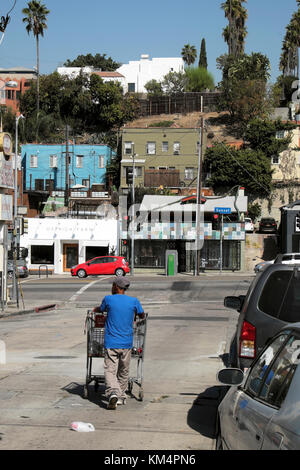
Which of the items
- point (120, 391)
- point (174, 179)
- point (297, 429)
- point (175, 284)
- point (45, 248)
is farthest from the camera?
point (174, 179)

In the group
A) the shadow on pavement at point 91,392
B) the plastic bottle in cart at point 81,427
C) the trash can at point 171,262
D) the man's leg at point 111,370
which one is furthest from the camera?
the trash can at point 171,262

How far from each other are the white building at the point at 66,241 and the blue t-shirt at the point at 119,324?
Answer: 48.6m

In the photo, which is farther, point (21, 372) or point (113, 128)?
point (113, 128)

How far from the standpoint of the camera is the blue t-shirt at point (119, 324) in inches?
375

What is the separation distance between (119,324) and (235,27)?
109573mm

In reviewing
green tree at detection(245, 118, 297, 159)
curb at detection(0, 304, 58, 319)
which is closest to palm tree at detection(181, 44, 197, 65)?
green tree at detection(245, 118, 297, 159)

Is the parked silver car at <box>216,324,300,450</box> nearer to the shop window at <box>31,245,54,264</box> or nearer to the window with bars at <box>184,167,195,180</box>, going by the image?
the shop window at <box>31,245,54,264</box>

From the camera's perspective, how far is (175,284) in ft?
135

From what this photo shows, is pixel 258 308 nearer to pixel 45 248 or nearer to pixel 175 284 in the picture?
pixel 175 284

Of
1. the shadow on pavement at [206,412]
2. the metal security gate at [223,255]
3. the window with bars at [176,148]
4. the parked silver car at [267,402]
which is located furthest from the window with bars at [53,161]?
the parked silver car at [267,402]

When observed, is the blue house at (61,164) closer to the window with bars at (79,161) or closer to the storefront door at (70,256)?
the window with bars at (79,161)

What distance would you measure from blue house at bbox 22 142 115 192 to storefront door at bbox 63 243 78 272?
18.8 metres

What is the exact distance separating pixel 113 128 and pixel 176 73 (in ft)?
74.5

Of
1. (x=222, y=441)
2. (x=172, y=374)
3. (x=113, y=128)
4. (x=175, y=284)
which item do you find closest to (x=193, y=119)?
(x=113, y=128)
